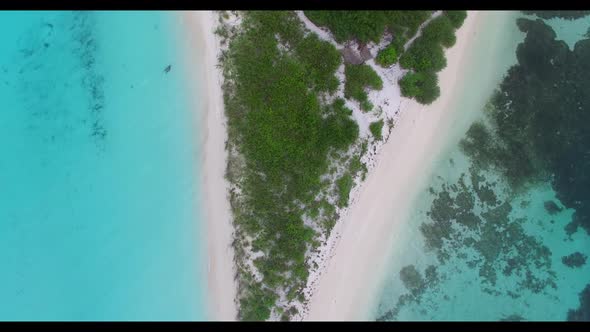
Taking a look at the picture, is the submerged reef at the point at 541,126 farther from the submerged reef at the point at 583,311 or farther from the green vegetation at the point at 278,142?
the green vegetation at the point at 278,142

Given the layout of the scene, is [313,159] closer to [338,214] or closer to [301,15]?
[338,214]

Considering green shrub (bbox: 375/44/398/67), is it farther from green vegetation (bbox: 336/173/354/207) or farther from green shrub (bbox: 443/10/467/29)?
green vegetation (bbox: 336/173/354/207)

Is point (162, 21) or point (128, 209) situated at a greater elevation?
point (162, 21)

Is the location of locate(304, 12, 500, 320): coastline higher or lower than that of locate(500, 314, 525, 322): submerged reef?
higher

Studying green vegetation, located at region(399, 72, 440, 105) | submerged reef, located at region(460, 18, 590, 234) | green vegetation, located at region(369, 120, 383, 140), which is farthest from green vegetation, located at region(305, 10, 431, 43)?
submerged reef, located at region(460, 18, 590, 234)

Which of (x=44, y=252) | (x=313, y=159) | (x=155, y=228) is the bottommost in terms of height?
(x=44, y=252)

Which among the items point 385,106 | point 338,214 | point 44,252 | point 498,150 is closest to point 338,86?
point 385,106

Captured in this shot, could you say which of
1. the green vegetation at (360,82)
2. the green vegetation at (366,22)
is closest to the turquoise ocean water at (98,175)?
the green vegetation at (366,22)
